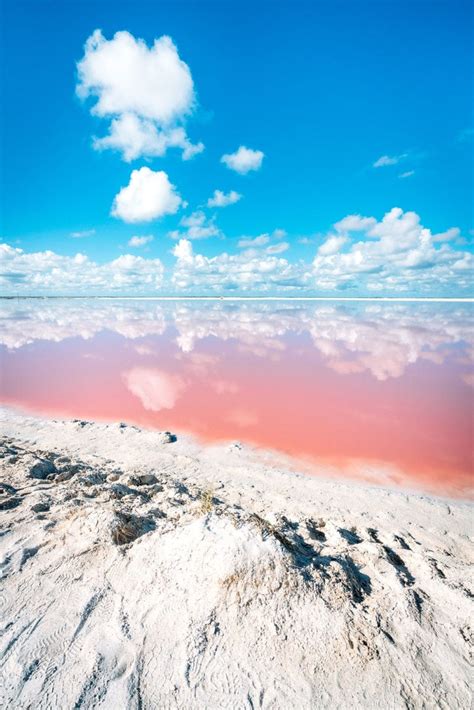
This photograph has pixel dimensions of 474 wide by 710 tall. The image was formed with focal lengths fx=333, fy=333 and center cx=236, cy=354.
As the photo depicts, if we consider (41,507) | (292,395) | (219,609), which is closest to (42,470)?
(41,507)

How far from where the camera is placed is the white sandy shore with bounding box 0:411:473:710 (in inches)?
89.7

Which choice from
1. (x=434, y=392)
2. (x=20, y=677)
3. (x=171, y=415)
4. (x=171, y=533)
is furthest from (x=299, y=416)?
(x=20, y=677)

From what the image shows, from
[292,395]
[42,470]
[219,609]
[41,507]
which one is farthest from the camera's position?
[292,395]

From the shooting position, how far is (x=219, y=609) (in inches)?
106

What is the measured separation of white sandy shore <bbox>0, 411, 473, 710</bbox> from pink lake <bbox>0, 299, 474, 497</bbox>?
241 centimetres

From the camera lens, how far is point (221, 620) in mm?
2621

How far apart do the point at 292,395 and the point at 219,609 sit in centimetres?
821

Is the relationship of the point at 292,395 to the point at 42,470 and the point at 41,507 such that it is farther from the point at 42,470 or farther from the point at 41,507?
the point at 41,507

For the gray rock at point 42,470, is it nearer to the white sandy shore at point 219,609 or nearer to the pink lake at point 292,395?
the white sandy shore at point 219,609

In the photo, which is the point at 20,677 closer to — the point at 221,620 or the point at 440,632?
the point at 221,620

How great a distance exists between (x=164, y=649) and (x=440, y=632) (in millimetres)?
2225

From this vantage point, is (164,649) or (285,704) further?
(164,649)

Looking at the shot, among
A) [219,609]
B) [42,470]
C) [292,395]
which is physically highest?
[219,609]

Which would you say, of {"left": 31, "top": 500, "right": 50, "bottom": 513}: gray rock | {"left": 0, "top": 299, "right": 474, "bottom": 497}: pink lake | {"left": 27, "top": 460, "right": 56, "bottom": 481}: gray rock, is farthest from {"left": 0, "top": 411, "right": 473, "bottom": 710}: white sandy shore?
{"left": 0, "top": 299, "right": 474, "bottom": 497}: pink lake
